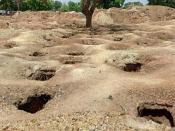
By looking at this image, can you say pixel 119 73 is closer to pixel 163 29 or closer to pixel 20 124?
pixel 20 124

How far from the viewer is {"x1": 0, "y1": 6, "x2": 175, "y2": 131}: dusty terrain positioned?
58.5ft

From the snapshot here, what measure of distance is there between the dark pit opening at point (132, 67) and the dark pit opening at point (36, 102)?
5.75 meters

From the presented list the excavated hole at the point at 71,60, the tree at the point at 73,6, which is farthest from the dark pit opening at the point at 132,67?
the tree at the point at 73,6

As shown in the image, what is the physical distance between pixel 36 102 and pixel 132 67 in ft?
22.0

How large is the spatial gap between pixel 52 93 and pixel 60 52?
8.02 meters

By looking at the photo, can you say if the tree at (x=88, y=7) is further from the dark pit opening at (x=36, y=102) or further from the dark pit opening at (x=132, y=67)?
the dark pit opening at (x=36, y=102)

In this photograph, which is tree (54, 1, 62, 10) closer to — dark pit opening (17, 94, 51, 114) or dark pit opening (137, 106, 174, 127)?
dark pit opening (17, 94, 51, 114)

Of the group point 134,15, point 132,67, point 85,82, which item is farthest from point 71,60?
point 134,15

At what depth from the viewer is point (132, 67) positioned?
25.5 meters

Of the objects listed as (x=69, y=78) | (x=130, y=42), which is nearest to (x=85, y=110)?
(x=69, y=78)

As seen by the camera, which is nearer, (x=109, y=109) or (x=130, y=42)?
(x=109, y=109)

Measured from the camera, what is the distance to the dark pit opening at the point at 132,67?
82.7ft

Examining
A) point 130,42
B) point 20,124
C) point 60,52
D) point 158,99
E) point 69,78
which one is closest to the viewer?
point 20,124

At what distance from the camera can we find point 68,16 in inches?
2073
